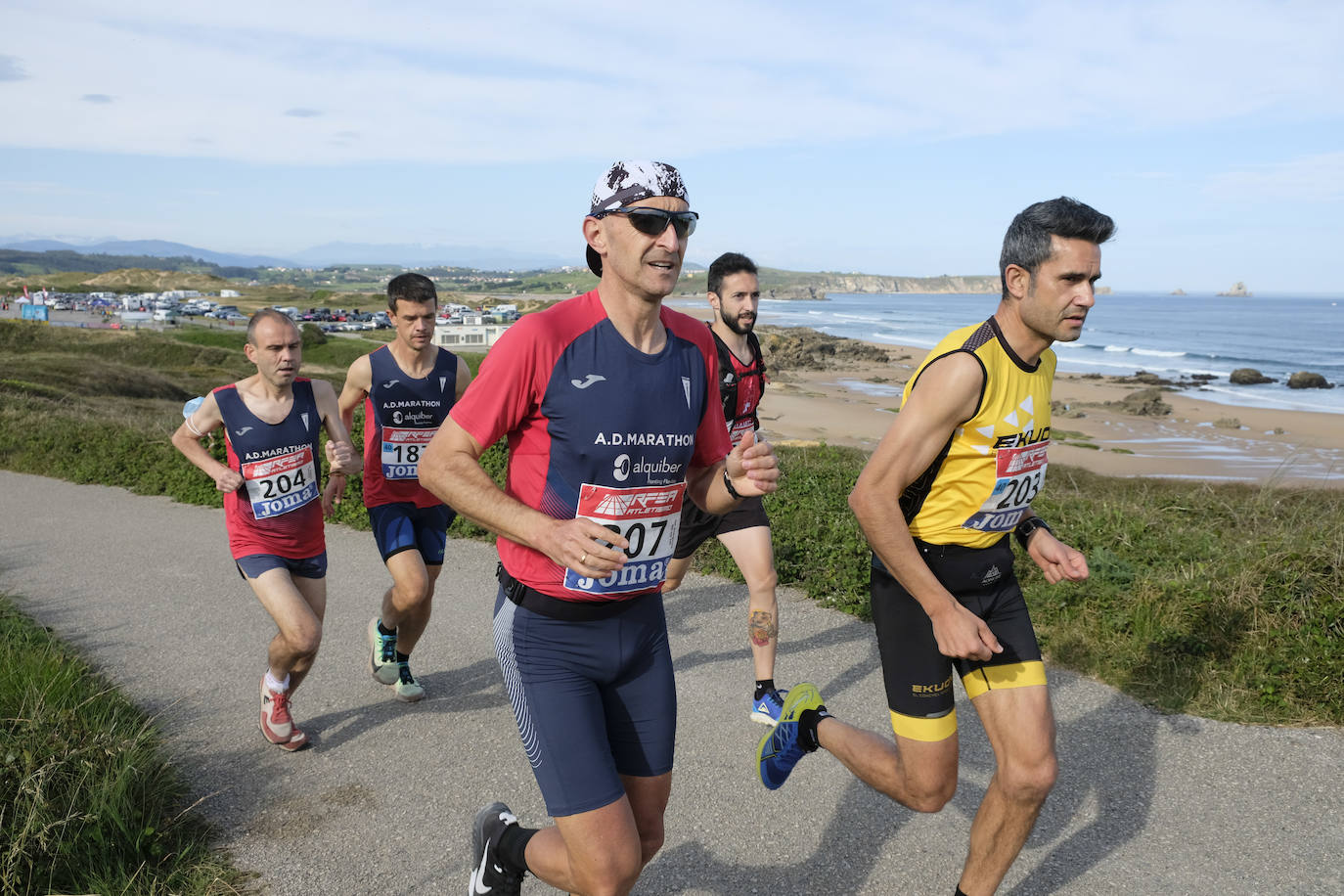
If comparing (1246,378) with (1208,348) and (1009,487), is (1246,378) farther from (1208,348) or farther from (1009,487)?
(1009,487)

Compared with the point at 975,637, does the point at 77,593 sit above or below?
below

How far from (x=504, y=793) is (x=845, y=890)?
1.76m

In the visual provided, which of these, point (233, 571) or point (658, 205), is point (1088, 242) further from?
point (233, 571)

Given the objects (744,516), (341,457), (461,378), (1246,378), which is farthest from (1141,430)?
(341,457)

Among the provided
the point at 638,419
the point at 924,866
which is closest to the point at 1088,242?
the point at 638,419

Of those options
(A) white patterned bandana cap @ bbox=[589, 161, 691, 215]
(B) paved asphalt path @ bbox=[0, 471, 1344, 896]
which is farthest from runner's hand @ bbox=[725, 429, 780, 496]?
(B) paved asphalt path @ bbox=[0, 471, 1344, 896]

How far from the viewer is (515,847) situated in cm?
317

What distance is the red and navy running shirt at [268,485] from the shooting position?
5.33 metres

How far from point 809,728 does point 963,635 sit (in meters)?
1.25

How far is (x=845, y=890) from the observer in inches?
154

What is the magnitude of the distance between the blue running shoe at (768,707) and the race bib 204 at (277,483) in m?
2.78

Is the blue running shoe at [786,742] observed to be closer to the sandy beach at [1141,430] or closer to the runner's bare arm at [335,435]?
the runner's bare arm at [335,435]

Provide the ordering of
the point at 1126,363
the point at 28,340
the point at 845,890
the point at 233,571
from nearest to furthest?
the point at 845,890
the point at 233,571
the point at 28,340
the point at 1126,363

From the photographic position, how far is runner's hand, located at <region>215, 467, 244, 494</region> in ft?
17.1
